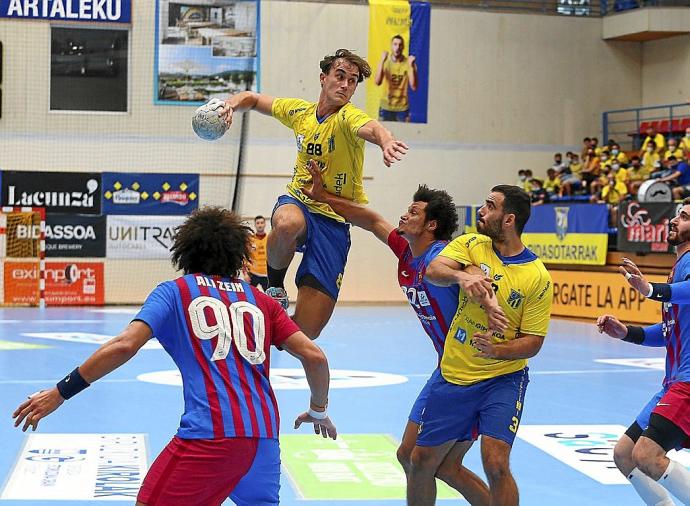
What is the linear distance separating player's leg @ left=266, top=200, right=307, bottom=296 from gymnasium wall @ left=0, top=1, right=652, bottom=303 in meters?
18.7

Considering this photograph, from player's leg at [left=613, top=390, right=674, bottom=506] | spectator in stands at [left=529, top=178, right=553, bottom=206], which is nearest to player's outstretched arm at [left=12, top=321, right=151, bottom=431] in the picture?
player's leg at [left=613, top=390, right=674, bottom=506]

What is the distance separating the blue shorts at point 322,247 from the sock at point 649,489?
2.32 m

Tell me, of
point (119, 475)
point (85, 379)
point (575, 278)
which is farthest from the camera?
point (575, 278)

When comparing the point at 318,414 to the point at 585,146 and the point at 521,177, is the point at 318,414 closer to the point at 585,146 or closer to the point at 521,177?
the point at 521,177

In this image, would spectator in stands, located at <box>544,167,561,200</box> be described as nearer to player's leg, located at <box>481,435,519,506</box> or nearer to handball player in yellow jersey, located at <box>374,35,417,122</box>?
handball player in yellow jersey, located at <box>374,35,417,122</box>

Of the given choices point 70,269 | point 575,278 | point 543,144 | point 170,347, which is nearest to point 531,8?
point 543,144

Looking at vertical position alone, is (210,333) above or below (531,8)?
below

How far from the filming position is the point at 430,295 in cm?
661

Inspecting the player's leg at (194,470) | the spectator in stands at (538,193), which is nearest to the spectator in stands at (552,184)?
the spectator in stands at (538,193)

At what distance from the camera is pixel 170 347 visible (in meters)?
4.62

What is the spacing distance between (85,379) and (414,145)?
24.0m

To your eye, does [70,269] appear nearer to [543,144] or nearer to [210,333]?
[543,144]

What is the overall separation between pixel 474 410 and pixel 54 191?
20.8m

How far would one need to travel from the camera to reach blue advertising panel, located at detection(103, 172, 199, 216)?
2550cm
